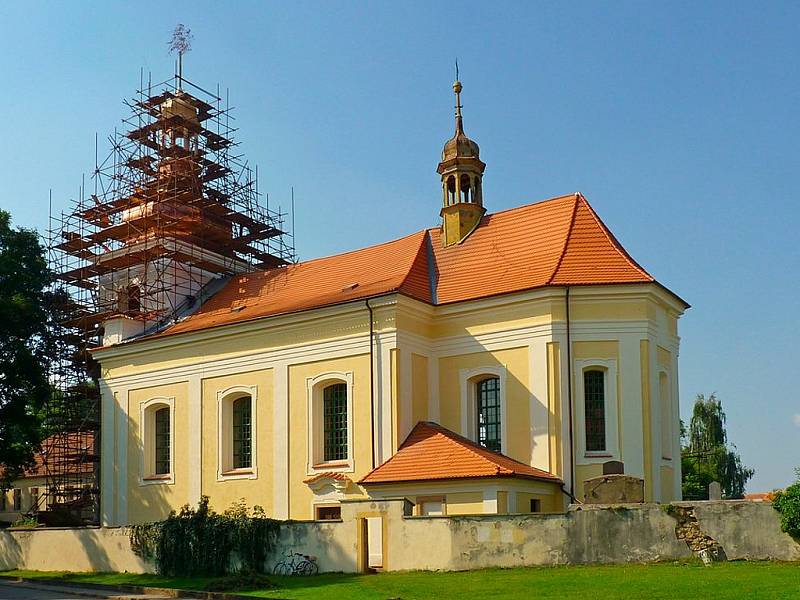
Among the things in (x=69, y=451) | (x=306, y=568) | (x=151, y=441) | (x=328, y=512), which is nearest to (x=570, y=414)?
(x=328, y=512)

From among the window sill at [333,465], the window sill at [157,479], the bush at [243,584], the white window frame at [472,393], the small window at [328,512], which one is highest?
the white window frame at [472,393]

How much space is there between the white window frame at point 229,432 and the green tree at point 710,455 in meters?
28.2

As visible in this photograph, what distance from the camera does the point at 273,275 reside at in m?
37.6

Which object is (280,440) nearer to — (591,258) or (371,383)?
(371,383)

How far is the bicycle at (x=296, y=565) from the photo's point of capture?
24391 mm

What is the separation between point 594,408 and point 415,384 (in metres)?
5.33

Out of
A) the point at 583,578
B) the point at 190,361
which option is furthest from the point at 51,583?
the point at 583,578

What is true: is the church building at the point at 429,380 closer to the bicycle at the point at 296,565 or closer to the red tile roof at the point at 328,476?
the red tile roof at the point at 328,476

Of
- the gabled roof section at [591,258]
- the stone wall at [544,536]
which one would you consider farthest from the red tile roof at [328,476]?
the gabled roof section at [591,258]

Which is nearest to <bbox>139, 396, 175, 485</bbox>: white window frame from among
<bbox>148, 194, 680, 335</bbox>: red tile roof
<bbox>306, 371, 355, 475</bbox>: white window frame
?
<bbox>148, 194, 680, 335</bbox>: red tile roof

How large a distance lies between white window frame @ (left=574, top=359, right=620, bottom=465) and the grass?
6.77m

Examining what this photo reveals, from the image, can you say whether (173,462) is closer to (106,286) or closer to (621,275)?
(106,286)

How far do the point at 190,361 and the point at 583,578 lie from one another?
18877 mm

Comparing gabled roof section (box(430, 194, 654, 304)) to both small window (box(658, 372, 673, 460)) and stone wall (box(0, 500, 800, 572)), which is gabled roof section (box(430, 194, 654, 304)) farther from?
stone wall (box(0, 500, 800, 572))
